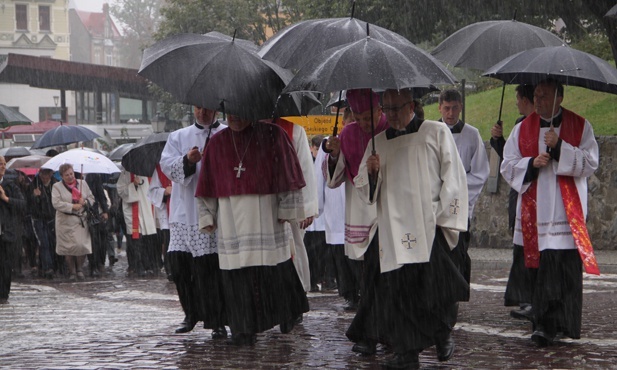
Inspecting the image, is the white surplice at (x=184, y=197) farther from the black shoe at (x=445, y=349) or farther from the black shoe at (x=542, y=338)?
the black shoe at (x=542, y=338)

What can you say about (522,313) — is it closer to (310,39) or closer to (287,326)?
(287,326)

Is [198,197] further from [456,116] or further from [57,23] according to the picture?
[57,23]

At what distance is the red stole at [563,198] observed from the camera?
28.3ft

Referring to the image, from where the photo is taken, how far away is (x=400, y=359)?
24.4 ft

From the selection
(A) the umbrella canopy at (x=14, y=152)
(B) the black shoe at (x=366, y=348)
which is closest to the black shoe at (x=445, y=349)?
(B) the black shoe at (x=366, y=348)

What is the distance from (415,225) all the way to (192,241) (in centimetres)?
234

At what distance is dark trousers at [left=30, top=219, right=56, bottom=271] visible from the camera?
19.4 meters

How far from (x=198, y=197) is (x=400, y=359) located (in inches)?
84.9

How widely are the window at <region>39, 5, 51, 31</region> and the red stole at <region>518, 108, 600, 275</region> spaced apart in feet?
262

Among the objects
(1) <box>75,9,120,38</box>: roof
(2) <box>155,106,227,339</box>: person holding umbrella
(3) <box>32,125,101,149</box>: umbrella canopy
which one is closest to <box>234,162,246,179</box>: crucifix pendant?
(2) <box>155,106,227,339</box>: person holding umbrella

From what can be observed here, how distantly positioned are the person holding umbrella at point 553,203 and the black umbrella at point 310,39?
1421mm

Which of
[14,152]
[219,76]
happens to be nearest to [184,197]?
[219,76]

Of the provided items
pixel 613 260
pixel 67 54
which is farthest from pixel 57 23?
pixel 613 260

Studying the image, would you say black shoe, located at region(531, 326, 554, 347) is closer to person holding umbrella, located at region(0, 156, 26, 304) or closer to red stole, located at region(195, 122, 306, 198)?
red stole, located at region(195, 122, 306, 198)
